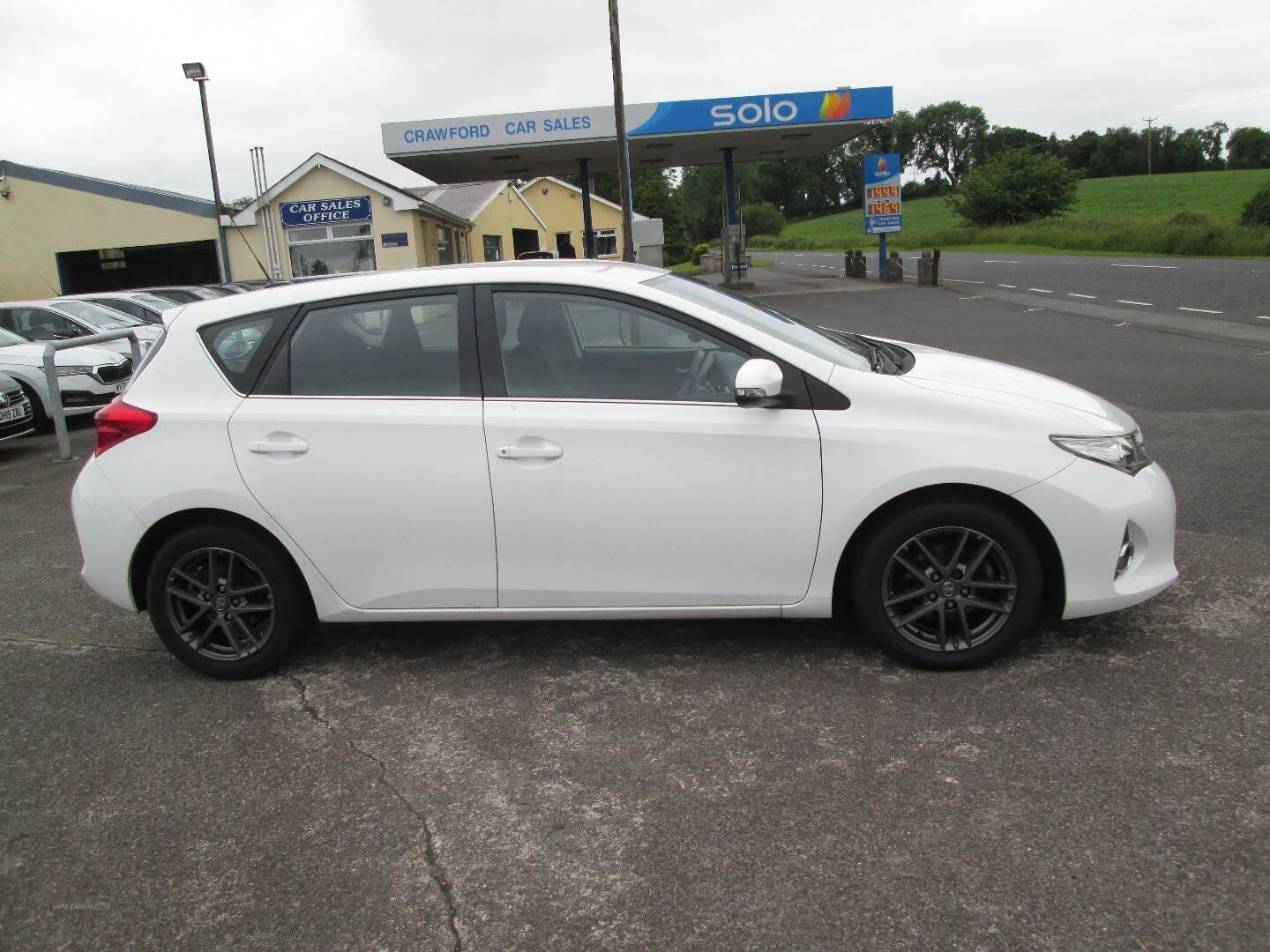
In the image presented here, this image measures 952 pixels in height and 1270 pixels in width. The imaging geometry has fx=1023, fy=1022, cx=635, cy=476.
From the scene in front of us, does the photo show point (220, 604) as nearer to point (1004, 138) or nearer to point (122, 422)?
point (122, 422)

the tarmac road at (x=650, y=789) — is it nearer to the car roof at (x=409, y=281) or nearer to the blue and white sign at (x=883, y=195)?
the car roof at (x=409, y=281)

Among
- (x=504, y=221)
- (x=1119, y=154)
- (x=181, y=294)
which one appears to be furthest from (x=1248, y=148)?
(x=181, y=294)

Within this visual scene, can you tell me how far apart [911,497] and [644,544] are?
1.01 metres

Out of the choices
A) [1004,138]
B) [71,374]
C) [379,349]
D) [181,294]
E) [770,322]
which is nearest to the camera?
[379,349]

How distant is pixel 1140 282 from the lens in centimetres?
2112

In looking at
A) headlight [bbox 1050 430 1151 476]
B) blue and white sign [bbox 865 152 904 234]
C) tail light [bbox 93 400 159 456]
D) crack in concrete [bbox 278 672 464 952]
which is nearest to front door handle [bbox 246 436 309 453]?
tail light [bbox 93 400 159 456]

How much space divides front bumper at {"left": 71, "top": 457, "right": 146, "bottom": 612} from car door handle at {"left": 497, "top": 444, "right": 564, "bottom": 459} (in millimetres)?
1534

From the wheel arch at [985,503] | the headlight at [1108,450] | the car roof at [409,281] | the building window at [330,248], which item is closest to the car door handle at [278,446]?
the car roof at [409,281]

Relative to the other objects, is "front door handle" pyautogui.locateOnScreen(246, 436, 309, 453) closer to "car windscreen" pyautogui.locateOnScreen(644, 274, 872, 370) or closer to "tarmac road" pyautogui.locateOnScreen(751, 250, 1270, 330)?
"car windscreen" pyautogui.locateOnScreen(644, 274, 872, 370)

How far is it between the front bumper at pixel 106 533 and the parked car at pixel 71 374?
27.2 feet

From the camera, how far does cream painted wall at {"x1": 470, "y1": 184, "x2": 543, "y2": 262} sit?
45875mm

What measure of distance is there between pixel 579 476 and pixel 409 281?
3.57ft

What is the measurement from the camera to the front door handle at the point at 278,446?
13.2 feet

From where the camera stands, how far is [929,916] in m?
A: 2.55
